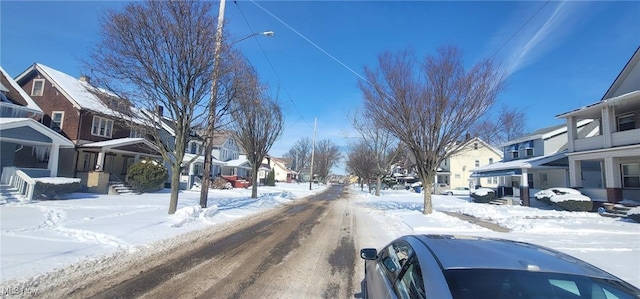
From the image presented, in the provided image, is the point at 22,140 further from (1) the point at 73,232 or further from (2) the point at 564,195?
(2) the point at 564,195

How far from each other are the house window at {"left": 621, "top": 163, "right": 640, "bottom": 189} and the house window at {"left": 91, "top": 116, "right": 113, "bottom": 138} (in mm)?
35595

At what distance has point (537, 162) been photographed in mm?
24609

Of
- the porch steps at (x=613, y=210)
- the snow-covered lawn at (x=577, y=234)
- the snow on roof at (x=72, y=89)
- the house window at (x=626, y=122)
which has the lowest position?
the snow-covered lawn at (x=577, y=234)

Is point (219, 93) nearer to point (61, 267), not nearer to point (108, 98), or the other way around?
point (108, 98)

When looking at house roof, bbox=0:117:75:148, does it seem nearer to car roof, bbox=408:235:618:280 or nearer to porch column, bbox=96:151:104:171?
porch column, bbox=96:151:104:171

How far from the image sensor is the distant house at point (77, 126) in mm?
24172

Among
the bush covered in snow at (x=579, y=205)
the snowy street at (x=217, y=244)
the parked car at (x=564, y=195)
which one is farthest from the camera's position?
the parked car at (x=564, y=195)

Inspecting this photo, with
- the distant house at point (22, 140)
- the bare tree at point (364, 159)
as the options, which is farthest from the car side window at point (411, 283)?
the bare tree at point (364, 159)

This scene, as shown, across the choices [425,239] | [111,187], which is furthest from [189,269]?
[111,187]

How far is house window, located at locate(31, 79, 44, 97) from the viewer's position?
2598cm

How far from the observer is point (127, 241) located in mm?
8281

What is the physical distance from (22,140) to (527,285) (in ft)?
79.3

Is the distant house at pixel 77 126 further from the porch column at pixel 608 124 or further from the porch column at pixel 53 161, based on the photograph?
the porch column at pixel 608 124

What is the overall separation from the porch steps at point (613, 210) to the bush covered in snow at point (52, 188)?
27895 mm
